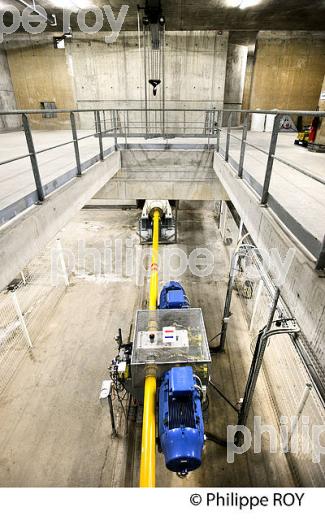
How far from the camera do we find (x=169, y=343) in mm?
4090

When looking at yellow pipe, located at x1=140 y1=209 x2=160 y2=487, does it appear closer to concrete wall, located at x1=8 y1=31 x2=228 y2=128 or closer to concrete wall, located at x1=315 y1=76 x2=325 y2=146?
concrete wall, located at x1=315 y1=76 x2=325 y2=146

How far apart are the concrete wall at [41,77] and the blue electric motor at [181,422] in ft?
38.9

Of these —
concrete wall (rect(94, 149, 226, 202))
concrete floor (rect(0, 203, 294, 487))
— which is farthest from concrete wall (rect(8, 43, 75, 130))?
concrete floor (rect(0, 203, 294, 487))

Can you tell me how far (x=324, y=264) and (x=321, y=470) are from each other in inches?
133

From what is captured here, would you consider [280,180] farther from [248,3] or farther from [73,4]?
[73,4]

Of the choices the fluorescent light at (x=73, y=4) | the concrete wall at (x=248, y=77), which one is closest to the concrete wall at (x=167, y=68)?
the fluorescent light at (x=73, y=4)

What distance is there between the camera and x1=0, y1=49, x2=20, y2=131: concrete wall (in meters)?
10.7

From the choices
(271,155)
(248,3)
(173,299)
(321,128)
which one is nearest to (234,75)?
(248,3)

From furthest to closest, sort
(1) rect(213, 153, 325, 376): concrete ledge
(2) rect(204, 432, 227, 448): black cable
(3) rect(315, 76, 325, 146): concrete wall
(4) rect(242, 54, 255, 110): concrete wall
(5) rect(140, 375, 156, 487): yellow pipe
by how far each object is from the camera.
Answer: (4) rect(242, 54, 255, 110): concrete wall → (3) rect(315, 76, 325, 146): concrete wall → (2) rect(204, 432, 227, 448): black cable → (5) rect(140, 375, 156, 487): yellow pipe → (1) rect(213, 153, 325, 376): concrete ledge

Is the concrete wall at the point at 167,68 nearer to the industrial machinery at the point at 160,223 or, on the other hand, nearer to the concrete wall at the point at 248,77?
the concrete wall at the point at 248,77

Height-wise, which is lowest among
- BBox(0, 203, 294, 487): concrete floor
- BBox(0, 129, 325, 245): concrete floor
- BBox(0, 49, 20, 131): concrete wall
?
BBox(0, 203, 294, 487): concrete floor

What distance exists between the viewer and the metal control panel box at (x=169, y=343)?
12.6 ft

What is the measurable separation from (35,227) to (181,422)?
2651 millimetres

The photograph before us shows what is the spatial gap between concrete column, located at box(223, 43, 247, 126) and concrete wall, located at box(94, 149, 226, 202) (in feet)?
19.4
